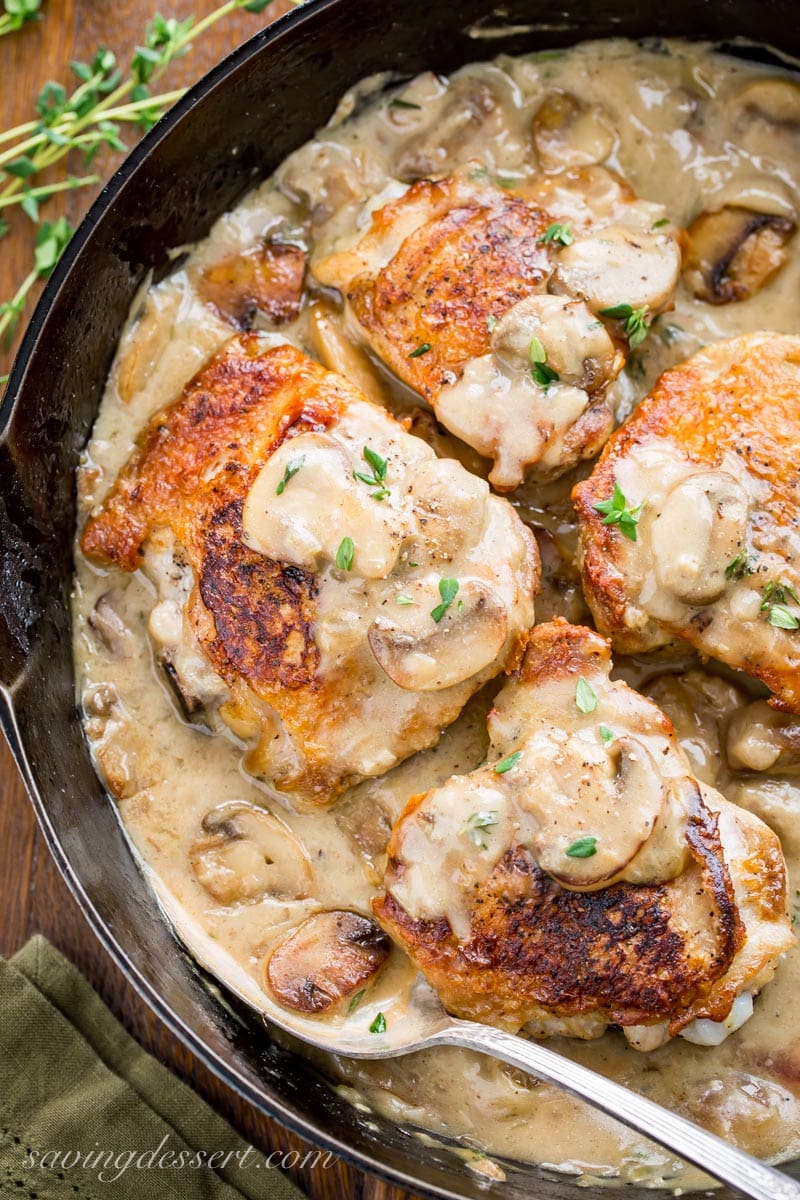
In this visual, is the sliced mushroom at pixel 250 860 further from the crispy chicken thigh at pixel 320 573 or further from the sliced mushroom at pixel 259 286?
the sliced mushroom at pixel 259 286

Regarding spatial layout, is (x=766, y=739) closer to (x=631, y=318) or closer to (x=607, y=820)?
(x=607, y=820)

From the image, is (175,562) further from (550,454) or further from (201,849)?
(550,454)

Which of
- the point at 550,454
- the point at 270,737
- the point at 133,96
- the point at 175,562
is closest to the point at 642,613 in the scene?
the point at 550,454

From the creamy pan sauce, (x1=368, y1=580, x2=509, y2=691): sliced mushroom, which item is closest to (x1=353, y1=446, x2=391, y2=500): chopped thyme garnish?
(x1=368, y1=580, x2=509, y2=691): sliced mushroom

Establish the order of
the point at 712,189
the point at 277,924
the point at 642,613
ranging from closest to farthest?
the point at 642,613, the point at 277,924, the point at 712,189

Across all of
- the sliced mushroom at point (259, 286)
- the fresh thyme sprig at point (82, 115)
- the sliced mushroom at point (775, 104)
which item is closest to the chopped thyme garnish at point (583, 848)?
the sliced mushroom at point (259, 286)

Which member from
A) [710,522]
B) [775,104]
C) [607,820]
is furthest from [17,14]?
[607,820]

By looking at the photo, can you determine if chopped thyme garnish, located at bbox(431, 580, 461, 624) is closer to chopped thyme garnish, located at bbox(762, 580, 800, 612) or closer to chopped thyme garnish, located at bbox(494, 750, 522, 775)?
chopped thyme garnish, located at bbox(494, 750, 522, 775)
